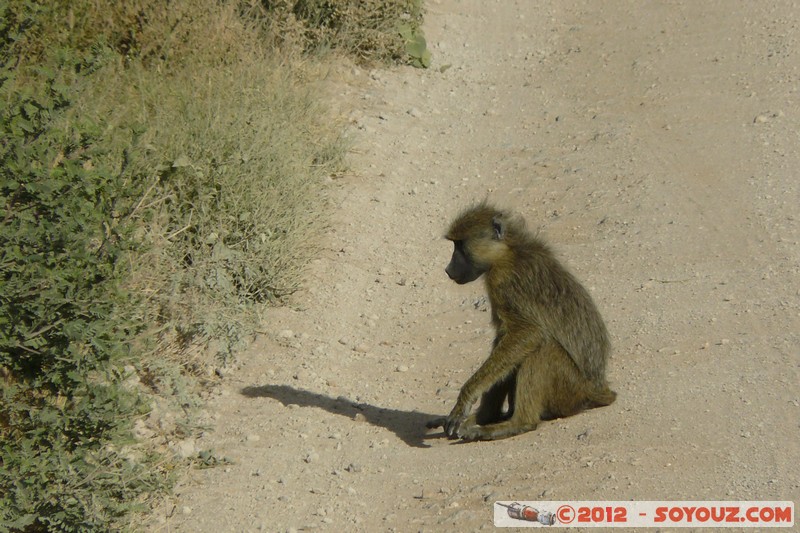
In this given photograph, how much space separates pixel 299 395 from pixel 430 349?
117 centimetres

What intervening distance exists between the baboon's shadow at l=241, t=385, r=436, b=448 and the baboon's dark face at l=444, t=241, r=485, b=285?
1.00 metres

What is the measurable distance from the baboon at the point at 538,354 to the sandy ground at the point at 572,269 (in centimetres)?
15

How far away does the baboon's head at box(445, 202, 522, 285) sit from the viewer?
671cm

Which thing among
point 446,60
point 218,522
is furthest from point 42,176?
point 446,60

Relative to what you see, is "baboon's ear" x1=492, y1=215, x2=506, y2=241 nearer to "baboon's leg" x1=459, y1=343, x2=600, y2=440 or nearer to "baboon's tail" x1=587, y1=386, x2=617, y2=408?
"baboon's leg" x1=459, y1=343, x2=600, y2=440

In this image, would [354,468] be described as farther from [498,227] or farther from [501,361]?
[498,227]

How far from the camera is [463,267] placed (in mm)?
6801

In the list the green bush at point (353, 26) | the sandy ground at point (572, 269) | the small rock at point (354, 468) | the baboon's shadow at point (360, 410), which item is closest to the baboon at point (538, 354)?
the sandy ground at point (572, 269)

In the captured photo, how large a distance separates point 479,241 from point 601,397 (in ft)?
4.19

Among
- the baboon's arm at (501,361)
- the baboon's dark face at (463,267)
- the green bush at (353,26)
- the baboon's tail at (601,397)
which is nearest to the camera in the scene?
the baboon's arm at (501,361)

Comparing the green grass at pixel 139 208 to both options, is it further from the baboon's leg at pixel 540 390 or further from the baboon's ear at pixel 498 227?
the baboon's ear at pixel 498 227

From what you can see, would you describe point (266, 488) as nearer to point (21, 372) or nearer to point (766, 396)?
point (21, 372)

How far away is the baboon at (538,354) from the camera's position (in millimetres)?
6320

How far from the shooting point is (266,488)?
20.6 ft
